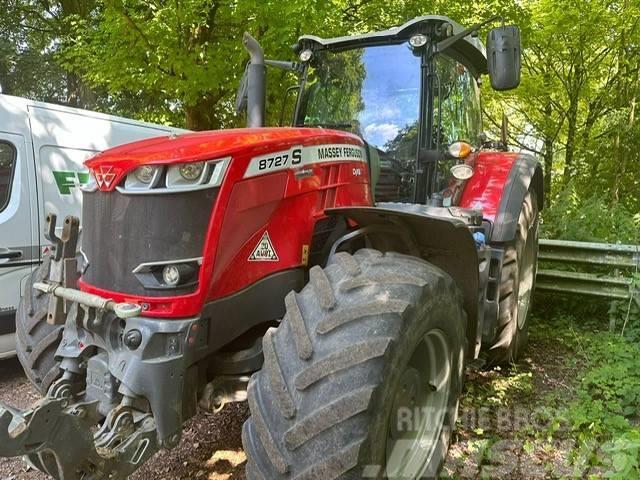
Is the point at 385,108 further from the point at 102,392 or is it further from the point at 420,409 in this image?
the point at 102,392

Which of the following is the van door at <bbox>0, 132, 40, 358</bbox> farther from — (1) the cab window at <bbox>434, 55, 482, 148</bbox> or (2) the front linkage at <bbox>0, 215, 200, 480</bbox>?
(1) the cab window at <bbox>434, 55, 482, 148</bbox>

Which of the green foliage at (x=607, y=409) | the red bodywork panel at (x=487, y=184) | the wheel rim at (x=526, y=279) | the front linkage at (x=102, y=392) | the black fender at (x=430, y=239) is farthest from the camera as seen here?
the wheel rim at (x=526, y=279)

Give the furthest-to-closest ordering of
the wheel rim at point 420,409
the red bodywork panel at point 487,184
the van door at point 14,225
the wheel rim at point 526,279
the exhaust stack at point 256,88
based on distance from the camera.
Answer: the van door at point 14,225, the wheel rim at point 526,279, the red bodywork panel at point 487,184, the exhaust stack at point 256,88, the wheel rim at point 420,409

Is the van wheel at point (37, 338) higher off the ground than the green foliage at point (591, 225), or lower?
lower

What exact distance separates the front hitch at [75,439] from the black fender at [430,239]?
4.31 ft

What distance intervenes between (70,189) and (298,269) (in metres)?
3.46

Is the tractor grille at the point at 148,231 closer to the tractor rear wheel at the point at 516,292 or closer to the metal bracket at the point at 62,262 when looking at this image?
the metal bracket at the point at 62,262

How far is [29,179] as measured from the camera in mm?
4812

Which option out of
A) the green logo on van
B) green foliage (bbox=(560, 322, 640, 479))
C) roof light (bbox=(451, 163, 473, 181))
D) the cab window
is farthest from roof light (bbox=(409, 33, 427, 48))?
the green logo on van

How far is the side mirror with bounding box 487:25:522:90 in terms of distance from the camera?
3.04 m

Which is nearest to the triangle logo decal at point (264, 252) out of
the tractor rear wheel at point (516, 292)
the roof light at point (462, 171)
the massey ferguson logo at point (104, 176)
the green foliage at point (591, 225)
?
the massey ferguson logo at point (104, 176)

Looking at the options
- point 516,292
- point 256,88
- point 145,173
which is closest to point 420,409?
point 145,173

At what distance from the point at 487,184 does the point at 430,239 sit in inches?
51.4

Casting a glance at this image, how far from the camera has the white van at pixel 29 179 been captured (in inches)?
181
